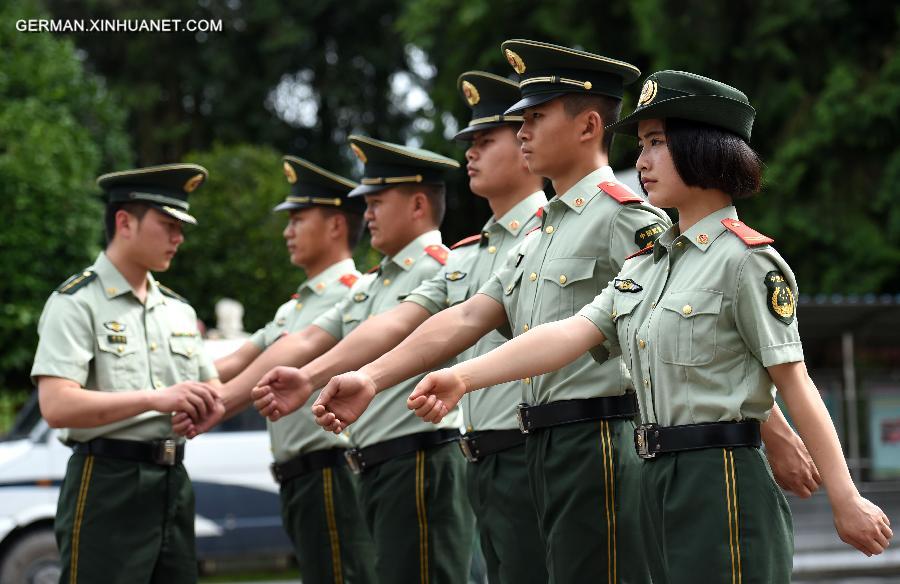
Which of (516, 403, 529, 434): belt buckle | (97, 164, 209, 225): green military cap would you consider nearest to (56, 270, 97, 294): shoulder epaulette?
(97, 164, 209, 225): green military cap

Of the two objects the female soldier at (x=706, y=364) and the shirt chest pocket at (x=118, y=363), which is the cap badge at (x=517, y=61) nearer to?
the female soldier at (x=706, y=364)

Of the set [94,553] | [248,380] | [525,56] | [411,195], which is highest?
[525,56]

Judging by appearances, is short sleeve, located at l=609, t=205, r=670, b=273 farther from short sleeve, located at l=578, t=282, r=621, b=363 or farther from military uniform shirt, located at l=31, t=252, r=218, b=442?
military uniform shirt, located at l=31, t=252, r=218, b=442

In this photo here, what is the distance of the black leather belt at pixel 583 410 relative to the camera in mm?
3832

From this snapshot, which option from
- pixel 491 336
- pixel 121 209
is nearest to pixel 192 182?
pixel 121 209

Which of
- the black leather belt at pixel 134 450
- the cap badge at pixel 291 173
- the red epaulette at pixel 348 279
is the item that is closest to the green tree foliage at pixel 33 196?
the cap badge at pixel 291 173

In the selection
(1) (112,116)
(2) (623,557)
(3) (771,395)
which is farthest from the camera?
(1) (112,116)

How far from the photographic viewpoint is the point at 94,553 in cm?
494

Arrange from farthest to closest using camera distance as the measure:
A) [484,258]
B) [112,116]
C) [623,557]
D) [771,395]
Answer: [112,116] → [484,258] → [623,557] → [771,395]

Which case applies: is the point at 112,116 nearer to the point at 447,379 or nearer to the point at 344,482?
the point at 344,482

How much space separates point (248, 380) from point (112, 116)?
1403 centimetres

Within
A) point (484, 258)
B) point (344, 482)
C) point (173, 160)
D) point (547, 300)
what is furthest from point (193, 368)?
point (173, 160)

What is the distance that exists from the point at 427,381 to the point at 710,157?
924mm

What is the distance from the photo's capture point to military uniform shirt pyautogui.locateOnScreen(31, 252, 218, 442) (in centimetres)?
500
